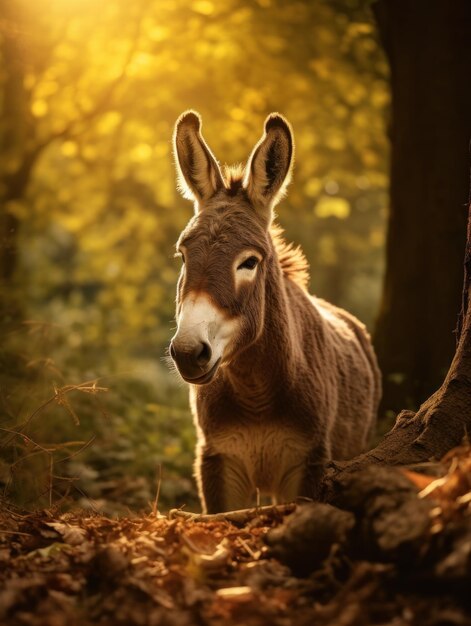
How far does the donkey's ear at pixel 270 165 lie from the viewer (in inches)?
194

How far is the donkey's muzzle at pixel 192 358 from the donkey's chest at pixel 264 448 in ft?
3.73

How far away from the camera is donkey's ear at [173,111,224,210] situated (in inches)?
201

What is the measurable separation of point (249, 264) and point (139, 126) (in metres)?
13.1

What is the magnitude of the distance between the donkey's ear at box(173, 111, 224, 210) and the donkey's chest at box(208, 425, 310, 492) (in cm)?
170

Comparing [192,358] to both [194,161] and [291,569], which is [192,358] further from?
[194,161]

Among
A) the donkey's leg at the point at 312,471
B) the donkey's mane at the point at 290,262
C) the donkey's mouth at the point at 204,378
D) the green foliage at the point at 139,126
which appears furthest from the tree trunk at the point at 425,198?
the donkey's mouth at the point at 204,378

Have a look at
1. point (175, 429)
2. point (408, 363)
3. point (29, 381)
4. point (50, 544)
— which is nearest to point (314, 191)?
point (175, 429)

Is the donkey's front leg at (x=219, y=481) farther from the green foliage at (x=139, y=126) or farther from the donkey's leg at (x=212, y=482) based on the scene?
the green foliage at (x=139, y=126)

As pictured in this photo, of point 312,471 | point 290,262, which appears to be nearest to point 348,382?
point 290,262

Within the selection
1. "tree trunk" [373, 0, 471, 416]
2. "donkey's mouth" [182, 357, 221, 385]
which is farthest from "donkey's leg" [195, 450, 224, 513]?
"tree trunk" [373, 0, 471, 416]

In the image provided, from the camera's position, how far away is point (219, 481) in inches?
205

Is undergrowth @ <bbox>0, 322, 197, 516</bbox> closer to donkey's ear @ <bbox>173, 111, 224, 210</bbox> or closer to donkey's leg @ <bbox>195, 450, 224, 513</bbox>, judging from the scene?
donkey's leg @ <bbox>195, 450, 224, 513</bbox>

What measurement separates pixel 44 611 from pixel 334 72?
12.0 meters

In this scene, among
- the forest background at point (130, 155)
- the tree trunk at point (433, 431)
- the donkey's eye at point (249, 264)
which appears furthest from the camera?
the forest background at point (130, 155)
